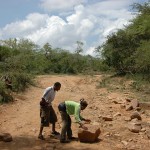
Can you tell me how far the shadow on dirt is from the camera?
9.21 metres

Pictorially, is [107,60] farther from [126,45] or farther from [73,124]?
[73,124]

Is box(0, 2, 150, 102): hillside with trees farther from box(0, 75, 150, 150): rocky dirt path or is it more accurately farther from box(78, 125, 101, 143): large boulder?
box(78, 125, 101, 143): large boulder

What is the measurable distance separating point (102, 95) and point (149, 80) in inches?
189

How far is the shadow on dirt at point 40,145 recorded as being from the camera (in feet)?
30.2

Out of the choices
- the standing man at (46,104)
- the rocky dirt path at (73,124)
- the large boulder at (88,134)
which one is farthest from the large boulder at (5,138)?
the large boulder at (88,134)

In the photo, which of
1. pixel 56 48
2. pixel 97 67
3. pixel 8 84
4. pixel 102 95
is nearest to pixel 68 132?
pixel 8 84

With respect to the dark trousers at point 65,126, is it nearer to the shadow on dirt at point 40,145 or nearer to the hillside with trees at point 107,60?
the shadow on dirt at point 40,145

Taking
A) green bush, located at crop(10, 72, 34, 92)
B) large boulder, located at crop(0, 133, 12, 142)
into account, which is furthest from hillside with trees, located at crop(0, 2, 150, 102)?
large boulder, located at crop(0, 133, 12, 142)

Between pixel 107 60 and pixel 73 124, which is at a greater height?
pixel 107 60

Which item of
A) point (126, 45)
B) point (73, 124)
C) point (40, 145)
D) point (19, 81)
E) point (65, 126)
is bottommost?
point (40, 145)

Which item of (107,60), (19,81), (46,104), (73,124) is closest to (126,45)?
(107,60)

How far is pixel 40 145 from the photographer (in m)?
9.41

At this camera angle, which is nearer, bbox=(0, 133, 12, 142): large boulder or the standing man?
bbox=(0, 133, 12, 142): large boulder

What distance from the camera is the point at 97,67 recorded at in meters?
38.2
